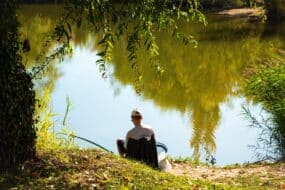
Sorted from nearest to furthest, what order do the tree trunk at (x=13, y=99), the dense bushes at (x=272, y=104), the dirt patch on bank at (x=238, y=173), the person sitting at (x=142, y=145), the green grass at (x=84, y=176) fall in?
1. the green grass at (x=84, y=176)
2. the tree trunk at (x=13, y=99)
3. the dirt patch on bank at (x=238, y=173)
4. the person sitting at (x=142, y=145)
5. the dense bushes at (x=272, y=104)

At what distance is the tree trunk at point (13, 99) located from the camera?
5961mm

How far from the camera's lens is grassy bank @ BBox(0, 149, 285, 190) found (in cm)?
584

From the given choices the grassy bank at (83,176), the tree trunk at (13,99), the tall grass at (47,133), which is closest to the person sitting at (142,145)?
the tall grass at (47,133)

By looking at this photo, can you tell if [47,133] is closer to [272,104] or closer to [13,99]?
[13,99]

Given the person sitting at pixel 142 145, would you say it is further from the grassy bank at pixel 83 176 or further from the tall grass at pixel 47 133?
the grassy bank at pixel 83 176

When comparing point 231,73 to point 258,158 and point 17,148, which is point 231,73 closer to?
point 258,158

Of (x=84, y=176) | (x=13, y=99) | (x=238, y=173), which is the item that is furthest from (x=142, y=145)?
(x=13, y=99)

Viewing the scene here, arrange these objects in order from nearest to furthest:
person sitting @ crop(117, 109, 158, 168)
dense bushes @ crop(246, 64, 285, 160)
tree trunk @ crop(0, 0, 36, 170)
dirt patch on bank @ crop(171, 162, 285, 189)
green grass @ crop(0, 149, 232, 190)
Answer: green grass @ crop(0, 149, 232, 190)
tree trunk @ crop(0, 0, 36, 170)
dirt patch on bank @ crop(171, 162, 285, 189)
person sitting @ crop(117, 109, 158, 168)
dense bushes @ crop(246, 64, 285, 160)

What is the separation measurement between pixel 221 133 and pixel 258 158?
2995 millimetres

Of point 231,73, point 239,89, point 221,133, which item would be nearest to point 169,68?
point 231,73

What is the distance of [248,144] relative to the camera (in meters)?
13.5

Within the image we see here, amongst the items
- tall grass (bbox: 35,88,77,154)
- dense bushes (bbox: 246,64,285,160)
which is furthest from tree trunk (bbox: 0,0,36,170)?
dense bushes (bbox: 246,64,285,160)

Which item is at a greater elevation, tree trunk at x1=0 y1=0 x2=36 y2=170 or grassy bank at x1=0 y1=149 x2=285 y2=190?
tree trunk at x1=0 y1=0 x2=36 y2=170

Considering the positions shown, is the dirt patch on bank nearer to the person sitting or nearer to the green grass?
the person sitting
